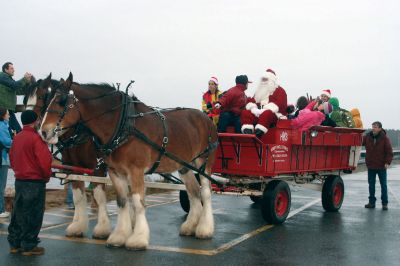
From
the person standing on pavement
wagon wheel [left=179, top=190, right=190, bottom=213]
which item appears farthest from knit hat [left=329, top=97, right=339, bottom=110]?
the person standing on pavement

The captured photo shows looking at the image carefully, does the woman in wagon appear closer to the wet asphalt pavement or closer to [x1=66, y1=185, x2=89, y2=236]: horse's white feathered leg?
the wet asphalt pavement

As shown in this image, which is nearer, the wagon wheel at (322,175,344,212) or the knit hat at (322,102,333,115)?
the wagon wheel at (322,175,344,212)

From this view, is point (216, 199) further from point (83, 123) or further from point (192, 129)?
point (83, 123)

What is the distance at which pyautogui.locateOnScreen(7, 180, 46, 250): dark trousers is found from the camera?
6.32m

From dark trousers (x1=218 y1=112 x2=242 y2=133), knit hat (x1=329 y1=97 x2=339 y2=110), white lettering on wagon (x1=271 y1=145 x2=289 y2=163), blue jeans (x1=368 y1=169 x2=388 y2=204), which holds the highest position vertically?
knit hat (x1=329 y1=97 x2=339 y2=110)

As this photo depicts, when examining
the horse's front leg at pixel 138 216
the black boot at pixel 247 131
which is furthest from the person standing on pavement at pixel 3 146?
the black boot at pixel 247 131

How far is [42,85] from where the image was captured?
653 centimetres

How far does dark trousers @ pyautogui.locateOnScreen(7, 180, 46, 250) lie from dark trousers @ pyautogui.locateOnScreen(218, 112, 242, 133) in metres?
3.87

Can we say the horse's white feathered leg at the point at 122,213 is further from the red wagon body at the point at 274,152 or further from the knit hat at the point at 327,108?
the knit hat at the point at 327,108

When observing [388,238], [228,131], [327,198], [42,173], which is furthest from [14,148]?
[327,198]

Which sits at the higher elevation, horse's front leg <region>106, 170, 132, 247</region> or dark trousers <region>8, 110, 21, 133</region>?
dark trousers <region>8, 110, 21, 133</region>

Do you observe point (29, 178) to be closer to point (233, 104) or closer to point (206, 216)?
point (206, 216)

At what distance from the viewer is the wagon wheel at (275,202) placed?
8.61 m

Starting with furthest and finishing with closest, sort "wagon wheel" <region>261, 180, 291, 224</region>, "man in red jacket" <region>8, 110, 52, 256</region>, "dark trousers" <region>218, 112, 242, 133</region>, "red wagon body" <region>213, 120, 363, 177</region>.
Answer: "dark trousers" <region>218, 112, 242, 133</region> → "wagon wheel" <region>261, 180, 291, 224</region> → "red wagon body" <region>213, 120, 363, 177</region> → "man in red jacket" <region>8, 110, 52, 256</region>
